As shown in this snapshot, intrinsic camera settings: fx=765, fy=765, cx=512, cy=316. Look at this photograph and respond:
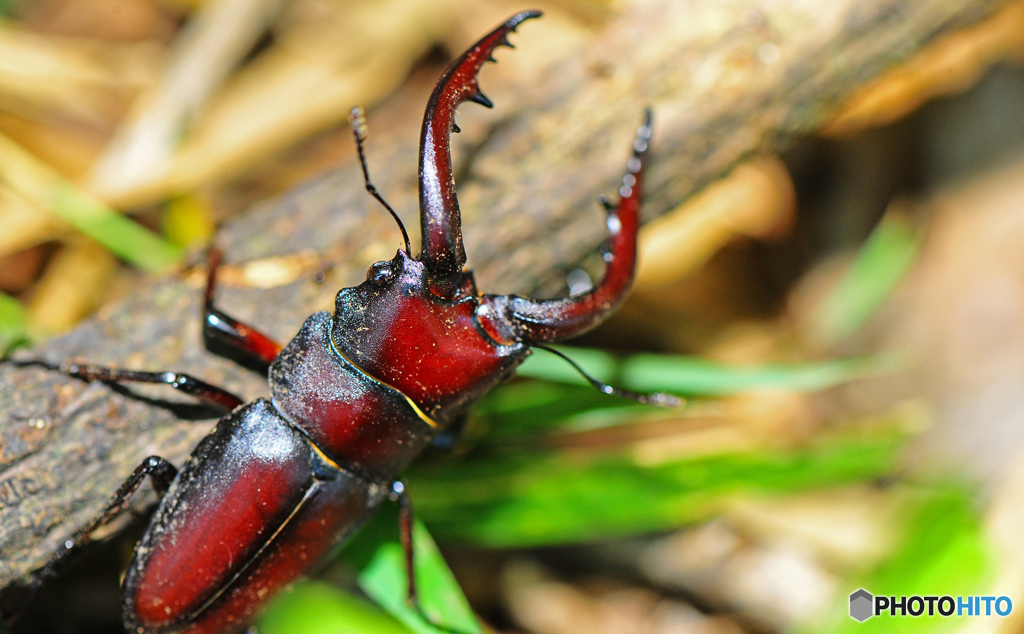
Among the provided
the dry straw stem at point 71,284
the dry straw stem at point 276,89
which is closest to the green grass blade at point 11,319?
the dry straw stem at point 71,284

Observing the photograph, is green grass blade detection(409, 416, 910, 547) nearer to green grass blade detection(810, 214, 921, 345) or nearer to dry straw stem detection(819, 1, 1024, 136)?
green grass blade detection(810, 214, 921, 345)

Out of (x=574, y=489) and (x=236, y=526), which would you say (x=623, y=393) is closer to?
(x=574, y=489)

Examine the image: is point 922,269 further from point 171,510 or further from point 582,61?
point 171,510

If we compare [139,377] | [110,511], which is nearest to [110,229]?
[139,377]

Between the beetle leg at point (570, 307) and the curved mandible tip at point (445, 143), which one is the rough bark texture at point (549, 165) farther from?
the curved mandible tip at point (445, 143)

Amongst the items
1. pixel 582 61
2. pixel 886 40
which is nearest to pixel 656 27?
pixel 582 61
